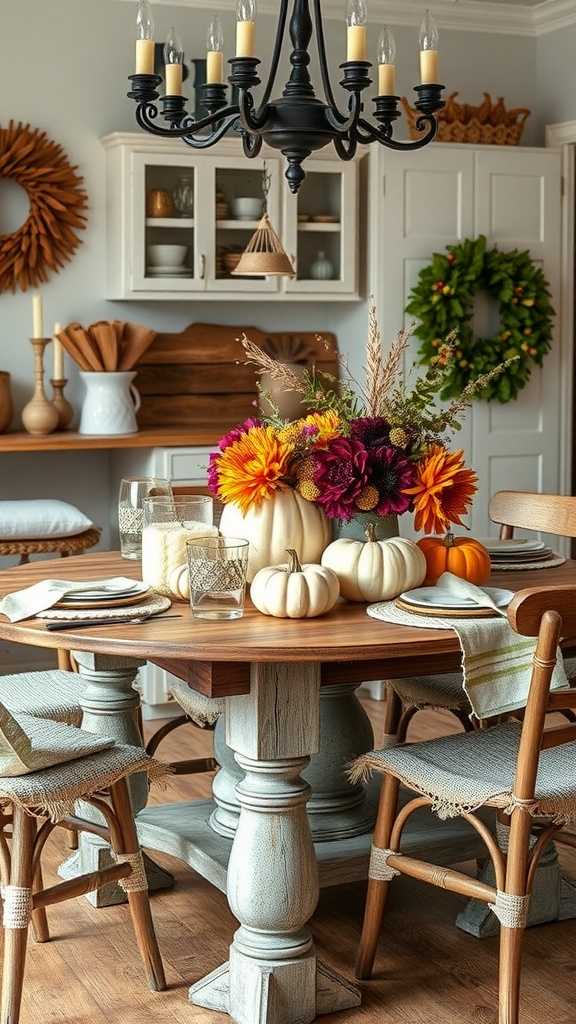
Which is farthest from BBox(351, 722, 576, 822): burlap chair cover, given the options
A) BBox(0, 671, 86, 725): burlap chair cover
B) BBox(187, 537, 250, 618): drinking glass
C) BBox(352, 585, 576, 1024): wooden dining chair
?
BBox(0, 671, 86, 725): burlap chair cover

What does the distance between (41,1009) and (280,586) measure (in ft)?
3.10

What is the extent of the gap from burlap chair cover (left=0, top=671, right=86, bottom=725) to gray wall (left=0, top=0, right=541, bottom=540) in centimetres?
207

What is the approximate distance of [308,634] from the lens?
2.33 meters

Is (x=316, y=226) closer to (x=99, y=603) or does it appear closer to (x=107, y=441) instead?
(x=107, y=441)

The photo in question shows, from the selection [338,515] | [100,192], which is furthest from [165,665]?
[100,192]

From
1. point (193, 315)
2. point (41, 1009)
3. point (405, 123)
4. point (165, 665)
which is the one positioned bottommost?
point (41, 1009)

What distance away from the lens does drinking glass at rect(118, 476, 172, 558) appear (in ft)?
9.87

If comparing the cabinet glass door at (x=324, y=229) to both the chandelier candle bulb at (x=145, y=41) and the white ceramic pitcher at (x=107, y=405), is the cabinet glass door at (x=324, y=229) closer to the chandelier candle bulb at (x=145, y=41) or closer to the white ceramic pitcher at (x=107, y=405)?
the white ceramic pitcher at (x=107, y=405)

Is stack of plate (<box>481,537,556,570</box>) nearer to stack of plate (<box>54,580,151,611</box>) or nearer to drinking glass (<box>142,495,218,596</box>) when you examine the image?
drinking glass (<box>142,495,218,596</box>)

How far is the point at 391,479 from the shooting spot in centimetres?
267

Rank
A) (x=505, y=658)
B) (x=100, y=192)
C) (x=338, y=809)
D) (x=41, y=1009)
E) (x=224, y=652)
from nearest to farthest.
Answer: (x=224, y=652) < (x=505, y=658) < (x=41, y=1009) < (x=338, y=809) < (x=100, y=192)

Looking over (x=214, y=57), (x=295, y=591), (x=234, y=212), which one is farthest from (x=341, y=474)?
(x=234, y=212)

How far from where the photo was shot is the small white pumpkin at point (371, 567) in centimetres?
260

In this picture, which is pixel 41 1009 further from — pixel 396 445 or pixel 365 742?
pixel 396 445
